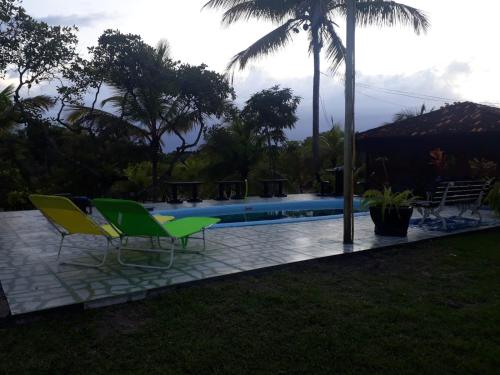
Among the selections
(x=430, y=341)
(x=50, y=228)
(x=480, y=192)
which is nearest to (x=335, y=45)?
(x=480, y=192)

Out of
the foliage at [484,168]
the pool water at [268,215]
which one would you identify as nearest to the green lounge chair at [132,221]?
the pool water at [268,215]

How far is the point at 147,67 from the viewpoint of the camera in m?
12.7

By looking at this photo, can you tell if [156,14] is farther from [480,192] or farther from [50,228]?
[480,192]

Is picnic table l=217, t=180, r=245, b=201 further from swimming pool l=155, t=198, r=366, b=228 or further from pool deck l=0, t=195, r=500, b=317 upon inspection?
pool deck l=0, t=195, r=500, b=317

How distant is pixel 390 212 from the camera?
655 cm

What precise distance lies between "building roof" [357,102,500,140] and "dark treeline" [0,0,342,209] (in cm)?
360

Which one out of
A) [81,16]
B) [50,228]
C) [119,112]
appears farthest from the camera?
[119,112]

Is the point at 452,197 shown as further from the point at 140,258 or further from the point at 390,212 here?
the point at 140,258

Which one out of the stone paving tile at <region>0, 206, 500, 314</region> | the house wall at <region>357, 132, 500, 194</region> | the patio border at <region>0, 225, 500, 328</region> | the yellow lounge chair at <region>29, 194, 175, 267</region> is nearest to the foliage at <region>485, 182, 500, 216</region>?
the stone paving tile at <region>0, 206, 500, 314</region>

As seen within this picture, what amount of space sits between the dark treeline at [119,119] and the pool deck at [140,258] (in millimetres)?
4851

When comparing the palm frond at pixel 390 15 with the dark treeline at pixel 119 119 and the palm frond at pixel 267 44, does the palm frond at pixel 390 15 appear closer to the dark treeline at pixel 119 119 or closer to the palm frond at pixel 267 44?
the palm frond at pixel 267 44

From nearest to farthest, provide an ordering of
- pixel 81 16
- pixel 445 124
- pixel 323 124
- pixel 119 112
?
pixel 81 16
pixel 445 124
pixel 119 112
pixel 323 124

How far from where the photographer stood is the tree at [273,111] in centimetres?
1509

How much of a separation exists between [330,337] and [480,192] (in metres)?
6.14
